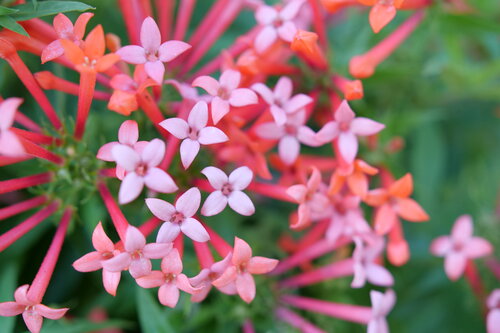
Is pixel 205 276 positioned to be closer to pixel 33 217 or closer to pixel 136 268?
pixel 136 268

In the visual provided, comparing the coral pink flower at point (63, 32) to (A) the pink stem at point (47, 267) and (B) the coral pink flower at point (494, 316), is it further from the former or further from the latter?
(B) the coral pink flower at point (494, 316)

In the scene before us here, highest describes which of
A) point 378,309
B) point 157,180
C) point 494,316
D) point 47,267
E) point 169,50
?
point 169,50

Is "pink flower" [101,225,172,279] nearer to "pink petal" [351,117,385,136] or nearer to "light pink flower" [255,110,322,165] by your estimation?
"light pink flower" [255,110,322,165]

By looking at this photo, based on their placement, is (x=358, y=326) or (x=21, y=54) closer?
(x=21, y=54)

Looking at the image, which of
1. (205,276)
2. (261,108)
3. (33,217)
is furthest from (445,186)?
(33,217)

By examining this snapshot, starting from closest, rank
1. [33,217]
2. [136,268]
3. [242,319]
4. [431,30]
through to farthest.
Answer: [136,268] → [33,217] → [242,319] → [431,30]

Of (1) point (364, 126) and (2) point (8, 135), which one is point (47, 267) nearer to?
(2) point (8, 135)

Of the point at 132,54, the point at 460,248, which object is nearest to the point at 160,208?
the point at 132,54
